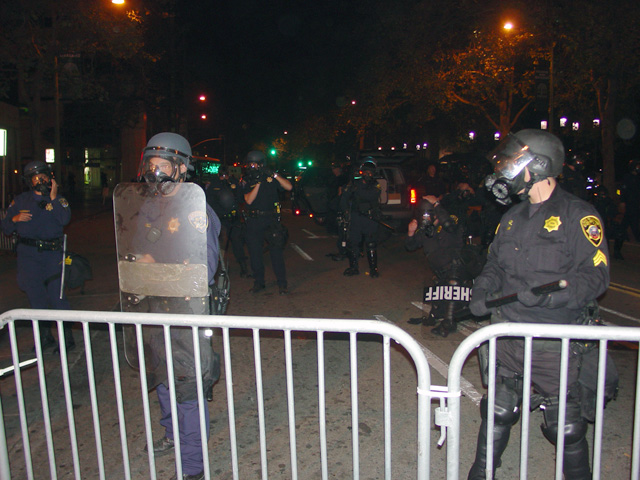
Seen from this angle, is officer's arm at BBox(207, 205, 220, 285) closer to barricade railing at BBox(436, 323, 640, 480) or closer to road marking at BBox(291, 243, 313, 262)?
barricade railing at BBox(436, 323, 640, 480)

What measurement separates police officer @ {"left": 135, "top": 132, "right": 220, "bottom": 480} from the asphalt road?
1.51 feet

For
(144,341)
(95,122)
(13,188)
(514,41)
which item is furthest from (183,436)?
(95,122)

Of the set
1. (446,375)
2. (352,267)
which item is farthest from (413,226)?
(352,267)

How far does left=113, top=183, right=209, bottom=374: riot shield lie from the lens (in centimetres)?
300

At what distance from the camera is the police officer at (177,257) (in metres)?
3.01

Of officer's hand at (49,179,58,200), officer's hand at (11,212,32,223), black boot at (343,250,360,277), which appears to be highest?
officer's hand at (49,179,58,200)

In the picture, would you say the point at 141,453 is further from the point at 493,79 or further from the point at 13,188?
the point at 13,188

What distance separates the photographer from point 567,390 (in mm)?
2648

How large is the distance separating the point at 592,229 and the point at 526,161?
488mm

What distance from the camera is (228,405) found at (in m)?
2.64

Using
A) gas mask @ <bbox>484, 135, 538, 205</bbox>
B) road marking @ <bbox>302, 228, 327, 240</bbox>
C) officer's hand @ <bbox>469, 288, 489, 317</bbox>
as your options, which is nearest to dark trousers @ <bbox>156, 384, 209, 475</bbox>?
officer's hand @ <bbox>469, 288, 489, 317</bbox>

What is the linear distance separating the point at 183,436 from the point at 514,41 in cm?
1976

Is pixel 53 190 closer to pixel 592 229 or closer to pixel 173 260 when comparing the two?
pixel 173 260

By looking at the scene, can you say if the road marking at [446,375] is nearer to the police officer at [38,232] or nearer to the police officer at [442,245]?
the police officer at [442,245]
